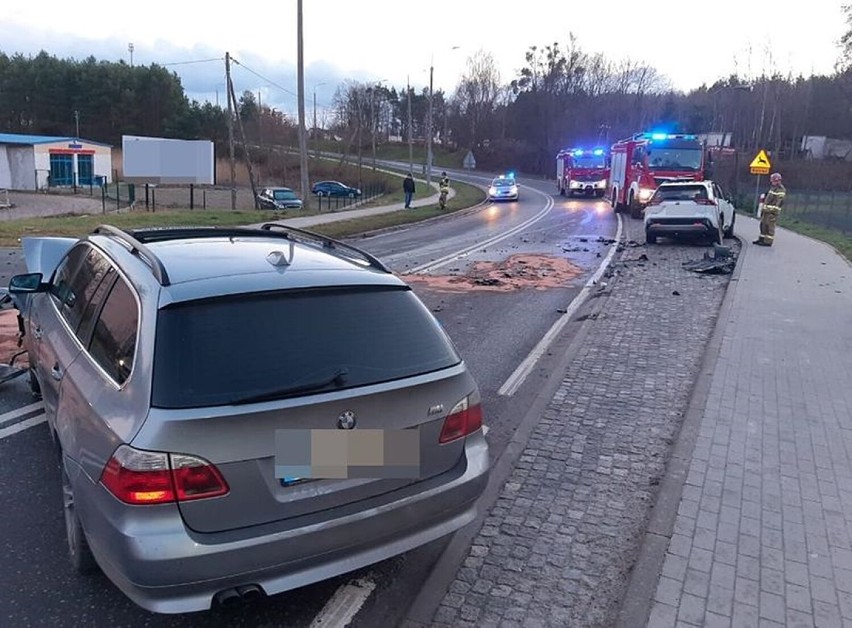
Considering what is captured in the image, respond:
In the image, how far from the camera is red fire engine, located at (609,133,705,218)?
2525 centimetres

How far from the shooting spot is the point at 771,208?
17750 mm

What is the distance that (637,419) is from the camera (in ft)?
19.1

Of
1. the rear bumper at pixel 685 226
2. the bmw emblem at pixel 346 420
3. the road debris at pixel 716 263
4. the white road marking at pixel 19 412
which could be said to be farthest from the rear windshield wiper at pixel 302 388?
the rear bumper at pixel 685 226

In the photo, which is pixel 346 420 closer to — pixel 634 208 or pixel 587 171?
pixel 634 208

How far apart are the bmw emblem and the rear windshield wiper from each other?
0.42 feet

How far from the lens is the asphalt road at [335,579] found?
316 centimetres

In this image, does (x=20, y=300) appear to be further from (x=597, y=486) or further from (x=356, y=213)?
(x=356, y=213)

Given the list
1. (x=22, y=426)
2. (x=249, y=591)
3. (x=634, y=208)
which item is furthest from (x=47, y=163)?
(x=249, y=591)

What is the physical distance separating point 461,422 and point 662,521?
1592 millimetres

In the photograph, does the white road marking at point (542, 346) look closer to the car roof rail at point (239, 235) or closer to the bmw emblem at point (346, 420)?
the car roof rail at point (239, 235)

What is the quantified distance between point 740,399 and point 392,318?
4.25 metres

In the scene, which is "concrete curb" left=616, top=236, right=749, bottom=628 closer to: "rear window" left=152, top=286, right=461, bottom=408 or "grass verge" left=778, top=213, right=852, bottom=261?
"rear window" left=152, top=286, right=461, bottom=408

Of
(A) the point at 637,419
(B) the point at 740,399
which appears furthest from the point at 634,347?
(A) the point at 637,419

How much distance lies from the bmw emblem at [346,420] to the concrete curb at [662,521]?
1.56 metres
